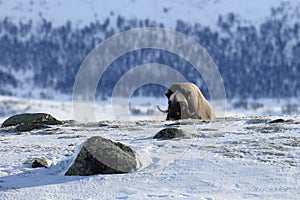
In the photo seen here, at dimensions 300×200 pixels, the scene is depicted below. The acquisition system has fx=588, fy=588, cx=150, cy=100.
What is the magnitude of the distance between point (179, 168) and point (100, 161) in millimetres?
1478

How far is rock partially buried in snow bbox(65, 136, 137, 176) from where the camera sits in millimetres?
10711

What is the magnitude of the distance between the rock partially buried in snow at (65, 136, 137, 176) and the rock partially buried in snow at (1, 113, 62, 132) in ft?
26.9

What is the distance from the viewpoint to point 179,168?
11.0m

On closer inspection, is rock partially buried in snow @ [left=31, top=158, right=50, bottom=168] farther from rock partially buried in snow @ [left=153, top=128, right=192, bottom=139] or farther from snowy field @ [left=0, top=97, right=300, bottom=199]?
rock partially buried in snow @ [left=153, top=128, right=192, bottom=139]

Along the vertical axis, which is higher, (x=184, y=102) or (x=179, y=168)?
(x=184, y=102)

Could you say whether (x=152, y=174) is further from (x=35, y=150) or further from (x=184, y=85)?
(x=184, y=85)

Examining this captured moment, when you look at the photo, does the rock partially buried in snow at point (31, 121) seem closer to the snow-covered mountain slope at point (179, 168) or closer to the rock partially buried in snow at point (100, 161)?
the snow-covered mountain slope at point (179, 168)

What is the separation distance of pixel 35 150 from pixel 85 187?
4.09 m

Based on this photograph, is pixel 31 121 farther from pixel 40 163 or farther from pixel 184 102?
pixel 40 163

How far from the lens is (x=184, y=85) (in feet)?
70.9

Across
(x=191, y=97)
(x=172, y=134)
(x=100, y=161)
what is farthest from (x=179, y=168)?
(x=191, y=97)

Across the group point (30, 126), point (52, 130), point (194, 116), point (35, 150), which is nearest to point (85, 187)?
point (35, 150)

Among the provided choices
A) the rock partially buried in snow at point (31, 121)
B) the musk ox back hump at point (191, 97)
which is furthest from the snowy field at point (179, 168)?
the musk ox back hump at point (191, 97)

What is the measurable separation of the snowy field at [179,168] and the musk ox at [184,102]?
5.10 meters
